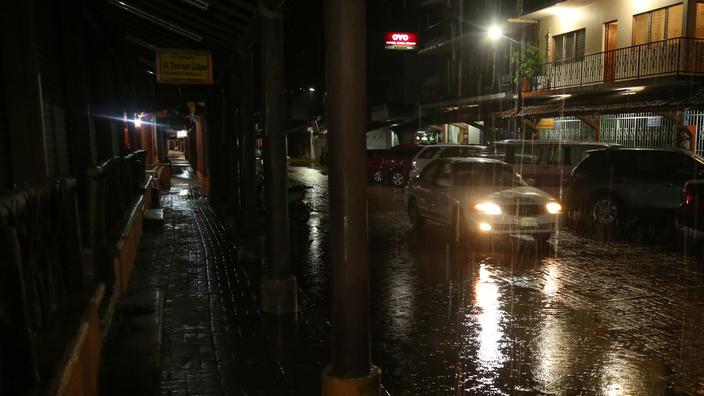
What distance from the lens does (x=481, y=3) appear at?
31594mm

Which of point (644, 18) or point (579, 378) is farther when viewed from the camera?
point (644, 18)

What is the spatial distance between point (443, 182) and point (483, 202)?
1451 millimetres

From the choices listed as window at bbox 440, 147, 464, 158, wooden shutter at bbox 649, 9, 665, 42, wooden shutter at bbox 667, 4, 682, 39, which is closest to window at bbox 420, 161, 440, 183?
window at bbox 440, 147, 464, 158

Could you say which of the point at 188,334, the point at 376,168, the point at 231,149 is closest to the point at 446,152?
the point at 376,168

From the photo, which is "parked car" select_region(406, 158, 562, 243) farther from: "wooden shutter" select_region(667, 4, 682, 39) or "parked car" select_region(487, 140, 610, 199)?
"wooden shutter" select_region(667, 4, 682, 39)

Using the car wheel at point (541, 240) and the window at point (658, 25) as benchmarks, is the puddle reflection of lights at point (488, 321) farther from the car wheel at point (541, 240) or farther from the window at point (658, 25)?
the window at point (658, 25)

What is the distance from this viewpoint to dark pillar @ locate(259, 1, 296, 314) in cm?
667

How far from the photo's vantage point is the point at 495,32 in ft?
92.8

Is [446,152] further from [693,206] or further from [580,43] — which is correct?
[693,206]

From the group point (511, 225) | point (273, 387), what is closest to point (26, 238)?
point (273, 387)

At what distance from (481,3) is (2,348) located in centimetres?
3255

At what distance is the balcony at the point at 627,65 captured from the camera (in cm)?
1964

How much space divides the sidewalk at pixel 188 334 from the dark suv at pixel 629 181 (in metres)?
8.70

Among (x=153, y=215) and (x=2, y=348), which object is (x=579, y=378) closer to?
(x=2, y=348)
